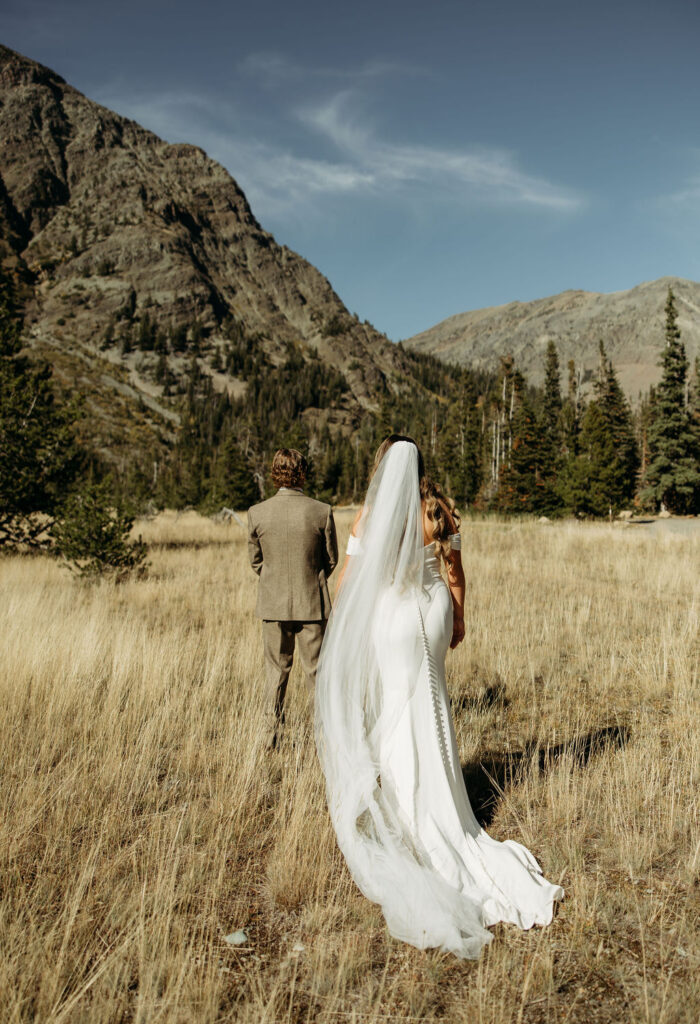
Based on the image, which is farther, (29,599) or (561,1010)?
(29,599)

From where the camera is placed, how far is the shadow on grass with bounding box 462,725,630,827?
3600 millimetres

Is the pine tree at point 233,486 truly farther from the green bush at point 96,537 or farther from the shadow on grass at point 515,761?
the shadow on grass at point 515,761

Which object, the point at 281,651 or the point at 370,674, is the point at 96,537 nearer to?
the point at 281,651

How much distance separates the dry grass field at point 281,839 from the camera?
2.11 m

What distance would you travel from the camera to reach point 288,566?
4.30 m

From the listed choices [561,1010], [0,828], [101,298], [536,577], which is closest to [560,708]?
[561,1010]

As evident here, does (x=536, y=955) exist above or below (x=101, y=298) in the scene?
below

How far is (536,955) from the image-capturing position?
7.38ft

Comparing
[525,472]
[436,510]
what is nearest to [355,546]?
[436,510]

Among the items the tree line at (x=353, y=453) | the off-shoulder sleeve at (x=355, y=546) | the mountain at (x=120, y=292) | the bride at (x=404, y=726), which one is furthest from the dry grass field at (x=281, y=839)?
the mountain at (x=120, y=292)

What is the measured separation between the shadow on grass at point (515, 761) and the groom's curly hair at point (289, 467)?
230cm

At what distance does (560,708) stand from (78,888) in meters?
4.09

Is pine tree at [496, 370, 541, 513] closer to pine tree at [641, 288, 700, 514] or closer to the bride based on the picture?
pine tree at [641, 288, 700, 514]

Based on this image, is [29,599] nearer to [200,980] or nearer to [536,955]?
[200,980]
